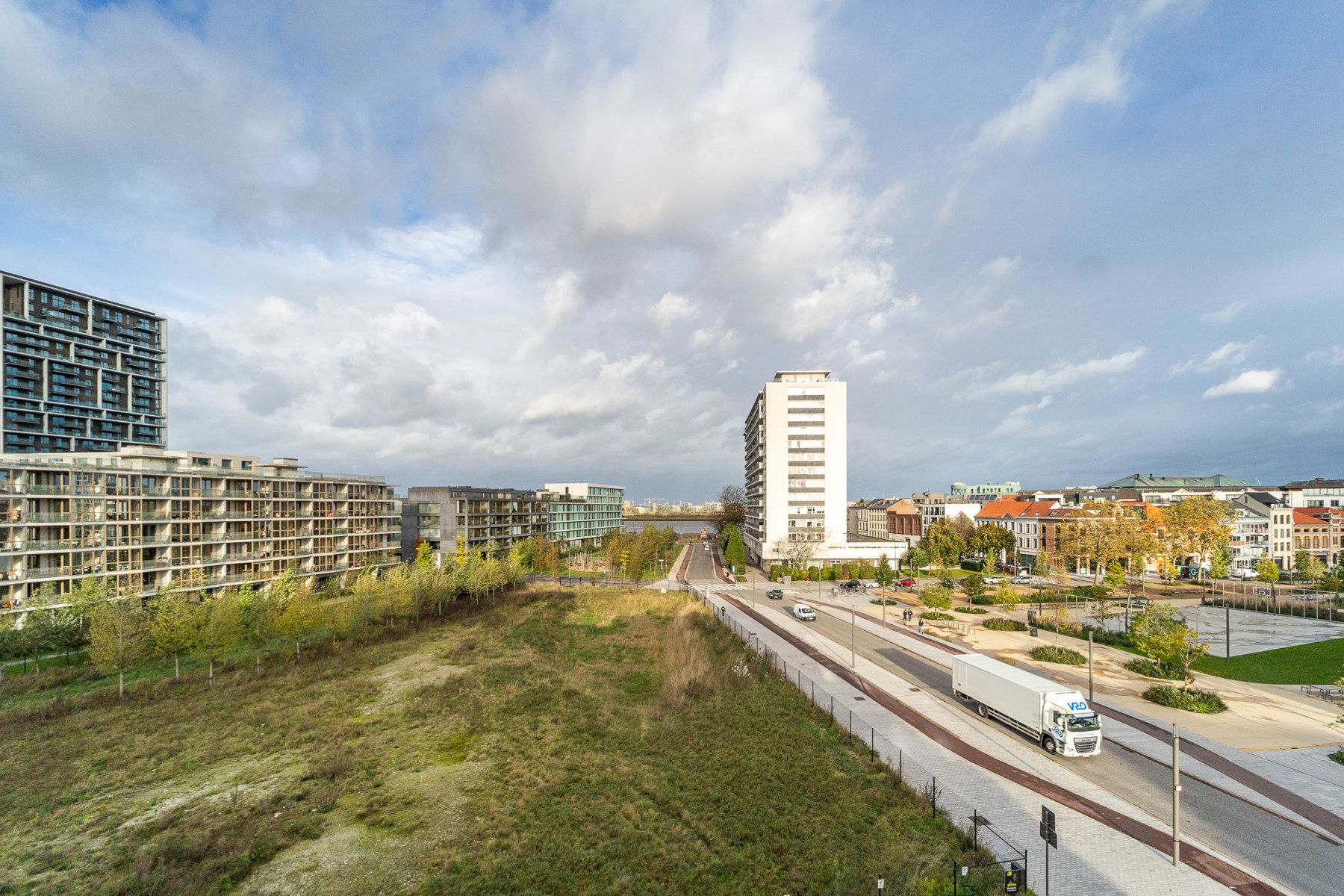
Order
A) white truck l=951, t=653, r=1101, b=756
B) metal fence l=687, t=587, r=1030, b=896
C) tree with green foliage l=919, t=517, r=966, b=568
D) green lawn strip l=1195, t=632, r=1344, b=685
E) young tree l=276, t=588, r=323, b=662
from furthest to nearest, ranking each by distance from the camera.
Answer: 1. tree with green foliage l=919, t=517, r=966, b=568
2. young tree l=276, t=588, r=323, b=662
3. green lawn strip l=1195, t=632, r=1344, b=685
4. white truck l=951, t=653, r=1101, b=756
5. metal fence l=687, t=587, r=1030, b=896

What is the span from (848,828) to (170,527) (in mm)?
68795

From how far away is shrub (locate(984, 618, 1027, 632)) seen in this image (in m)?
51.2

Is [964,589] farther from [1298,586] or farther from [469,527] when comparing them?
[469,527]

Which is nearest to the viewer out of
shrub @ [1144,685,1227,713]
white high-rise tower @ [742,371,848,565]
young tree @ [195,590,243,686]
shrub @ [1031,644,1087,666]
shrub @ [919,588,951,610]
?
shrub @ [1144,685,1227,713]

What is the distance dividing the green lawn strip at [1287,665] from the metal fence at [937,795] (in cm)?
2558

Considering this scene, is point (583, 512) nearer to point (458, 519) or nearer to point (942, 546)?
point (458, 519)

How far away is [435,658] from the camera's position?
141 ft

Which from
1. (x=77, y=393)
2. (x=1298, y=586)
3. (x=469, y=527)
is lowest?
(x=1298, y=586)

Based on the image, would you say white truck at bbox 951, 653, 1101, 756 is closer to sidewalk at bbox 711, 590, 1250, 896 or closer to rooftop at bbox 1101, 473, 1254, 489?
sidewalk at bbox 711, 590, 1250, 896

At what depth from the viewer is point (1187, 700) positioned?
1164 inches

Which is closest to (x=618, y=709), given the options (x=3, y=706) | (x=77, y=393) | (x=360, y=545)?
(x=3, y=706)

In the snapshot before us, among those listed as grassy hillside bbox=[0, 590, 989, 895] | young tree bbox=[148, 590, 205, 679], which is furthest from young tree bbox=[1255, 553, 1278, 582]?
young tree bbox=[148, 590, 205, 679]

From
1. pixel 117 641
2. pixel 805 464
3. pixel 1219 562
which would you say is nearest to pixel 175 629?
pixel 117 641

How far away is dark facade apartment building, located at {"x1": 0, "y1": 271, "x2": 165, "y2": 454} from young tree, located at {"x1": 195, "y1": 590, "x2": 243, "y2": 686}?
240ft
